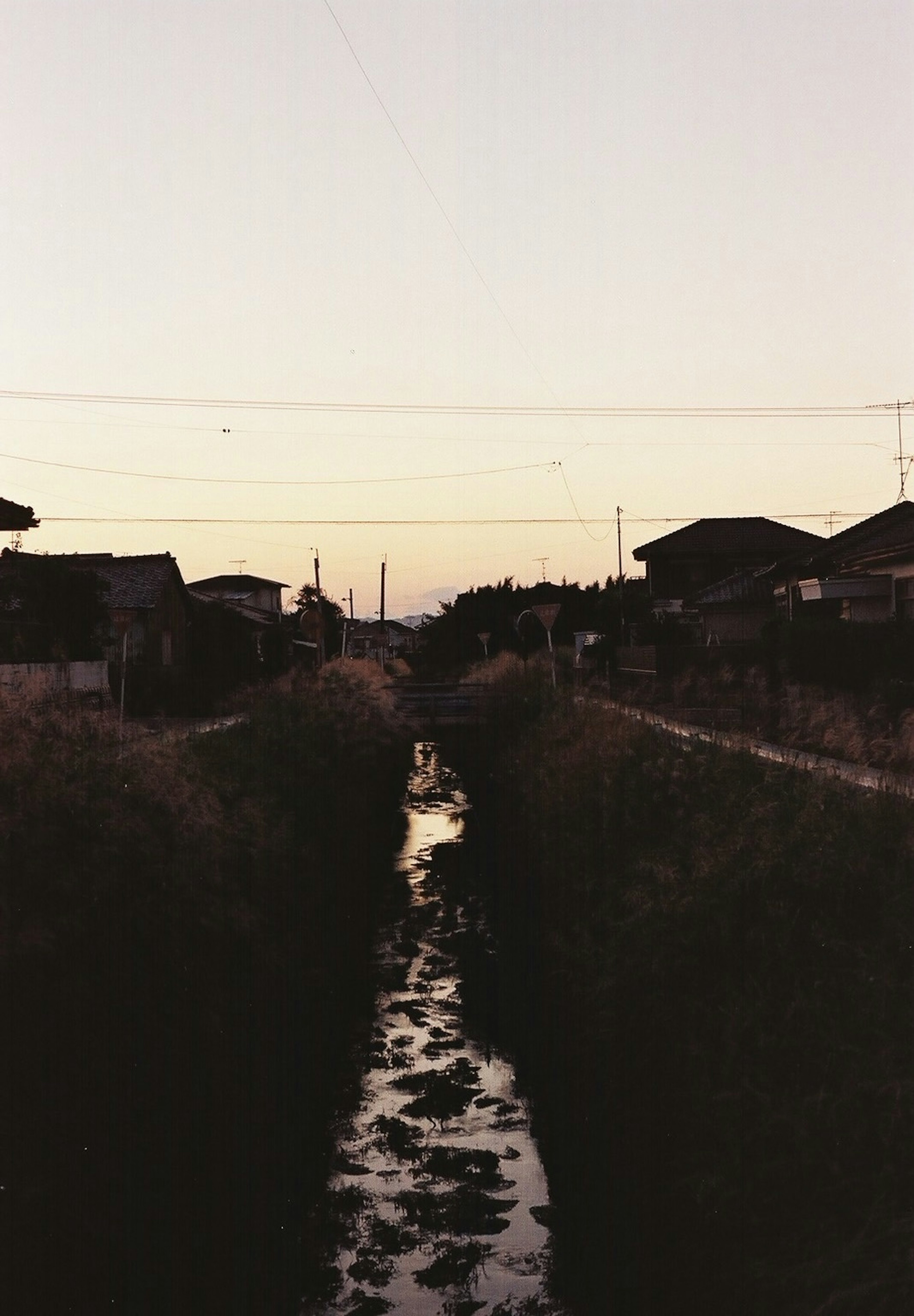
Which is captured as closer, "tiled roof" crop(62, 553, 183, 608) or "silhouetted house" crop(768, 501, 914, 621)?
"silhouetted house" crop(768, 501, 914, 621)

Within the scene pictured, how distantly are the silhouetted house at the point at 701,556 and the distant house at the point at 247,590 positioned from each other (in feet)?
104

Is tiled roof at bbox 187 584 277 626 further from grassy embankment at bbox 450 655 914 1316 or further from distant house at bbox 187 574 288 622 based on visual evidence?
grassy embankment at bbox 450 655 914 1316

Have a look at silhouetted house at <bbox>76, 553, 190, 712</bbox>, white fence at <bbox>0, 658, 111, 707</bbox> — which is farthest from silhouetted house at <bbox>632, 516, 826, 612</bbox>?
white fence at <bbox>0, 658, 111, 707</bbox>

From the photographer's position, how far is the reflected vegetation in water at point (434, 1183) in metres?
5.89

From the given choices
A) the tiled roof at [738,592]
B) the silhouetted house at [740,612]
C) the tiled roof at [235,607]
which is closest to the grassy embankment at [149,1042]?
the silhouetted house at [740,612]

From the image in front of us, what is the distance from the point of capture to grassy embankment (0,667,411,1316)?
5938 mm

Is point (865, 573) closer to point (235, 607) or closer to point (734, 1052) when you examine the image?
point (734, 1052)

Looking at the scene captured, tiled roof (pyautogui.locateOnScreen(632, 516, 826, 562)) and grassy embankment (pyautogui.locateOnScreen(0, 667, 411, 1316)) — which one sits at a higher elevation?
tiled roof (pyautogui.locateOnScreen(632, 516, 826, 562))

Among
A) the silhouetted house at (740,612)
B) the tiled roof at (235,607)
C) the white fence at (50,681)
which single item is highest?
the tiled roof at (235,607)

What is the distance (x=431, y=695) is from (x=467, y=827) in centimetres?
1839

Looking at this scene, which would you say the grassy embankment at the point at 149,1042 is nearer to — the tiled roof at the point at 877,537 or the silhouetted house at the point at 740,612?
the tiled roof at the point at 877,537

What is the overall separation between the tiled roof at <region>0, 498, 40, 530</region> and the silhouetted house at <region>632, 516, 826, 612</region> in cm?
5632

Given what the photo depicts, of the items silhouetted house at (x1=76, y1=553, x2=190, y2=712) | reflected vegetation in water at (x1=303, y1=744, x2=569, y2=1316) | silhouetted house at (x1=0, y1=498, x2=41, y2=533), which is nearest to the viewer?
reflected vegetation in water at (x1=303, y1=744, x2=569, y2=1316)

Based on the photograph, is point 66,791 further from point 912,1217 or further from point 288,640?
point 288,640
